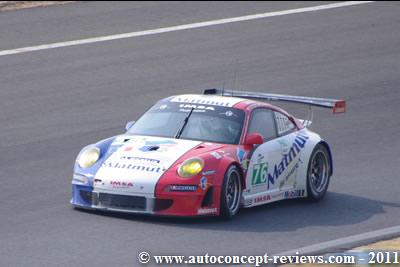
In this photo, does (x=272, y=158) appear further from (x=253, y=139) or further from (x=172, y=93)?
(x=172, y=93)

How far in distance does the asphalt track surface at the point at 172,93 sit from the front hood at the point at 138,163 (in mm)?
354

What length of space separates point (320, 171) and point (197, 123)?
183cm

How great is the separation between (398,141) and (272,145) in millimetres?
4258

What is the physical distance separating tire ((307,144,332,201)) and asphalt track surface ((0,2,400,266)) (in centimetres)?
20

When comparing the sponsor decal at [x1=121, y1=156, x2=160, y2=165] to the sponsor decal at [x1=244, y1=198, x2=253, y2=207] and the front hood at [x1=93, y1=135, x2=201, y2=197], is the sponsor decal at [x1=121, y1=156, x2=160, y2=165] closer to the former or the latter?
the front hood at [x1=93, y1=135, x2=201, y2=197]

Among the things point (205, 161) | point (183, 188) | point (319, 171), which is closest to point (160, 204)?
point (183, 188)

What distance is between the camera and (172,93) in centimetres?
1727

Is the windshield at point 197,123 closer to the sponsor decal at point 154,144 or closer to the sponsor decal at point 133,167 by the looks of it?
the sponsor decal at point 154,144

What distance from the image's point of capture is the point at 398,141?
52.0 ft

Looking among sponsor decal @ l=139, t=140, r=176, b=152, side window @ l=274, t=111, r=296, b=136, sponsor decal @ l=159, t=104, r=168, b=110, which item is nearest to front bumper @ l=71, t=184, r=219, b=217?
sponsor decal @ l=139, t=140, r=176, b=152

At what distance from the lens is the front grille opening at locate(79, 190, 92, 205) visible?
11.0 m

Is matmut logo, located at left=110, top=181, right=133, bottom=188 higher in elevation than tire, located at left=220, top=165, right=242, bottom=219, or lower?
higher

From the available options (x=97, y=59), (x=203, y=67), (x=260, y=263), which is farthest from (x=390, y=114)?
(x=260, y=263)

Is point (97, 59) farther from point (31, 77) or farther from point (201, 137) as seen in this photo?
point (201, 137)
